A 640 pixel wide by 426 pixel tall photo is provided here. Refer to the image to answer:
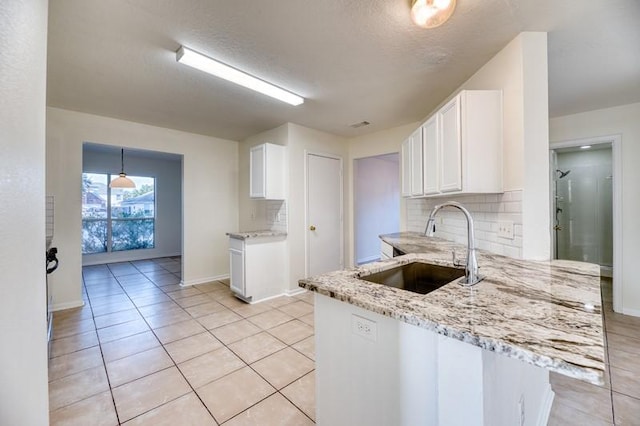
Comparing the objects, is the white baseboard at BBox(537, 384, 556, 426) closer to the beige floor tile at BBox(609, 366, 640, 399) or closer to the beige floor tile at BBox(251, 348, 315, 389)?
the beige floor tile at BBox(609, 366, 640, 399)

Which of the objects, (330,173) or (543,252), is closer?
(543,252)

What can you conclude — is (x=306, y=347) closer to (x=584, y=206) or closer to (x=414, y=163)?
(x=414, y=163)

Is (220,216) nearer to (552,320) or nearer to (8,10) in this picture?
(8,10)

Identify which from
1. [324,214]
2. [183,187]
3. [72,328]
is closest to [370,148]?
[324,214]

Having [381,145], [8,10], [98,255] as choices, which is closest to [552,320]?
[8,10]

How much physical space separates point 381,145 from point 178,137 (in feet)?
10.8

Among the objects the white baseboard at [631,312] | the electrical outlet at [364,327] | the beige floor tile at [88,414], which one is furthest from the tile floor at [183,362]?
the white baseboard at [631,312]

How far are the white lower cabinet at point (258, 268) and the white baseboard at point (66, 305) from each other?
189 centimetres

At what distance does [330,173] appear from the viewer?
14.3 ft

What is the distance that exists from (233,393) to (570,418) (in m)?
2.14

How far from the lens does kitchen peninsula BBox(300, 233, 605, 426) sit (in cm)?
71

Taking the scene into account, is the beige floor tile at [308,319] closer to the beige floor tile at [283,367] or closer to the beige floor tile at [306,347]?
the beige floor tile at [306,347]

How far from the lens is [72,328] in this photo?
2.70m

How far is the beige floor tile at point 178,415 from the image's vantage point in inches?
59.9
